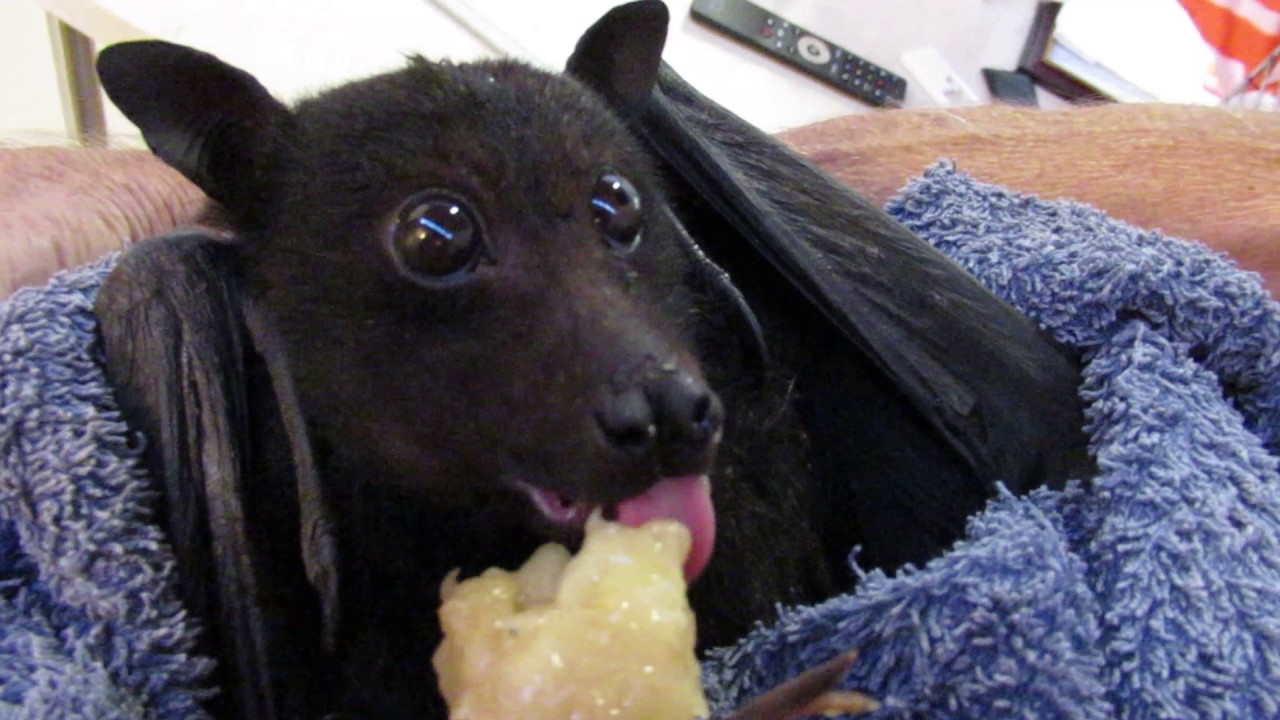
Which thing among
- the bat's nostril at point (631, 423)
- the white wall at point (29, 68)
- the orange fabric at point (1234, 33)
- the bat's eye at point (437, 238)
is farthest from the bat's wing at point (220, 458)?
the orange fabric at point (1234, 33)

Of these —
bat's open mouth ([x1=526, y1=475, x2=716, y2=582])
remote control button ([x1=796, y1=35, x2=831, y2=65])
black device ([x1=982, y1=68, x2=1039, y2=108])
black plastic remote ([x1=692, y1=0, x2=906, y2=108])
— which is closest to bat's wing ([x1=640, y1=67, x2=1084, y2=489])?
bat's open mouth ([x1=526, y1=475, x2=716, y2=582])

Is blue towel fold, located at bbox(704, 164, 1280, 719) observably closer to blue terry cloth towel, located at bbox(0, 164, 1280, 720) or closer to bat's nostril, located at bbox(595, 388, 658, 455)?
blue terry cloth towel, located at bbox(0, 164, 1280, 720)

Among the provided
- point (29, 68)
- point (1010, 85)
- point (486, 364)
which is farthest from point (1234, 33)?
point (29, 68)

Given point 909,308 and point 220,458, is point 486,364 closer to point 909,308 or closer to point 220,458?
point 220,458


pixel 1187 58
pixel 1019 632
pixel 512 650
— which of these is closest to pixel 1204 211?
pixel 1019 632

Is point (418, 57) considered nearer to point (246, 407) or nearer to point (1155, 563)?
point (246, 407)

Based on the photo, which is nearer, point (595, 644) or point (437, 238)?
point (595, 644)

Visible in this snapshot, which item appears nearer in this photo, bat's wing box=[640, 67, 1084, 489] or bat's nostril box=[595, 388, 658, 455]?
bat's nostril box=[595, 388, 658, 455]
